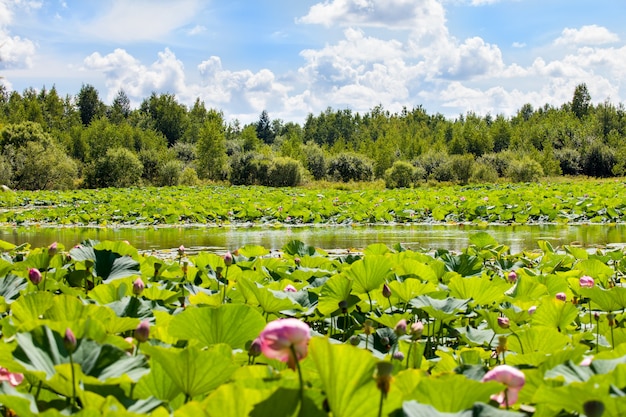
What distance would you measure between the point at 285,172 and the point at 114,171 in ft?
29.8

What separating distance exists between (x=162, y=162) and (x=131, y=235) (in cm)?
3055

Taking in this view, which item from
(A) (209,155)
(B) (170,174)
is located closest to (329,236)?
(B) (170,174)

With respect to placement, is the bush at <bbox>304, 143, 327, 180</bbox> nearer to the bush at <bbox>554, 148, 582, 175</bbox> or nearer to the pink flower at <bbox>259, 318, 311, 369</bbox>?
the bush at <bbox>554, 148, 582, 175</bbox>

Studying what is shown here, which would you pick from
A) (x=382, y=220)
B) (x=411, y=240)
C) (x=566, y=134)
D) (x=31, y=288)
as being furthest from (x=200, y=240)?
(x=566, y=134)

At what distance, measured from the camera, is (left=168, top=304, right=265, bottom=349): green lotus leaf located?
1.35 meters

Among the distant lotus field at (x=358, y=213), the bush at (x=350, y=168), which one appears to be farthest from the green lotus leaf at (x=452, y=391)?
the bush at (x=350, y=168)

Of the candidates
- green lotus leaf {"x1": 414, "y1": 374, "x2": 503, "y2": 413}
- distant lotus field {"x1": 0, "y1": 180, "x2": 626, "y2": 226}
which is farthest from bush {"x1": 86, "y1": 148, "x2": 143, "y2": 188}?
green lotus leaf {"x1": 414, "y1": 374, "x2": 503, "y2": 413}

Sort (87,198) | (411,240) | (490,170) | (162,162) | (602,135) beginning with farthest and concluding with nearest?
1. (602,135)
2. (162,162)
3. (490,170)
4. (87,198)
5. (411,240)

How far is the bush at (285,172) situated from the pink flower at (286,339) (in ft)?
110

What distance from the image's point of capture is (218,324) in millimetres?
1380

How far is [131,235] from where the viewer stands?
10516 mm

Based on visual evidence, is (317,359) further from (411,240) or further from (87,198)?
(87,198)

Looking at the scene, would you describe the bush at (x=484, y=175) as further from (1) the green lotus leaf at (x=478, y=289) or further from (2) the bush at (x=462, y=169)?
(1) the green lotus leaf at (x=478, y=289)

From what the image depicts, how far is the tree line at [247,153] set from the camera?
3319 cm
